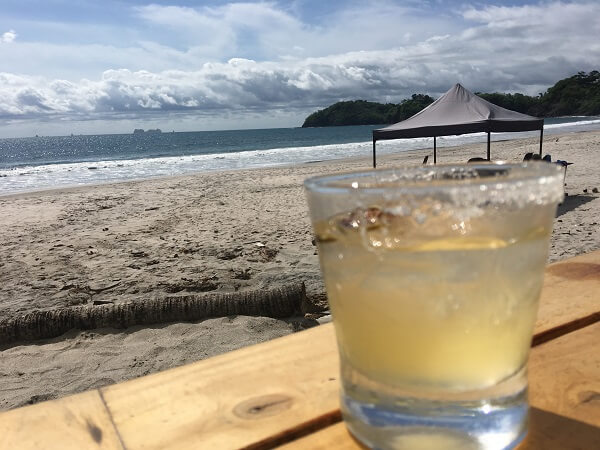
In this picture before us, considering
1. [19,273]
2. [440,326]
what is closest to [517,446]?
[440,326]

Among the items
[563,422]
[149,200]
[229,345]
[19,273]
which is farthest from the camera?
[149,200]

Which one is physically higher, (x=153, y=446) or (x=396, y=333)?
(x=396, y=333)

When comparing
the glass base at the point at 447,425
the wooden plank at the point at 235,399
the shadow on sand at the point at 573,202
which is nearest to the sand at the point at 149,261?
the shadow on sand at the point at 573,202

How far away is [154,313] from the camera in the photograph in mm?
3963

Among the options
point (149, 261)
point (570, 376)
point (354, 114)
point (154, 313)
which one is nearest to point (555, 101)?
point (354, 114)

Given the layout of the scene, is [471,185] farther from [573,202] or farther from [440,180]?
[573,202]

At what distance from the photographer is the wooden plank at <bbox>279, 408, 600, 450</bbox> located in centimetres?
61

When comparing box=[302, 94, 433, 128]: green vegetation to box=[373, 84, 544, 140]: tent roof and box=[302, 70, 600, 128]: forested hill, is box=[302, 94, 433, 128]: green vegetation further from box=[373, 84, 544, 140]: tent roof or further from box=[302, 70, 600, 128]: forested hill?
box=[373, 84, 544, 140]: tent roof

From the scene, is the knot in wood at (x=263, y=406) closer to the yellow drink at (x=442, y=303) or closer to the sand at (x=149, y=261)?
the yellow drink at (x=442, y=303)

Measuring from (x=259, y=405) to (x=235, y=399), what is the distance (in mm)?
43

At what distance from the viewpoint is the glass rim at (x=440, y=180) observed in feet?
1.60

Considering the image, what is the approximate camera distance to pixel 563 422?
0.66 m

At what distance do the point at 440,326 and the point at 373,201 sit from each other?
0.48ft

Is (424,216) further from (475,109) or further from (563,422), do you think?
(475,109)
